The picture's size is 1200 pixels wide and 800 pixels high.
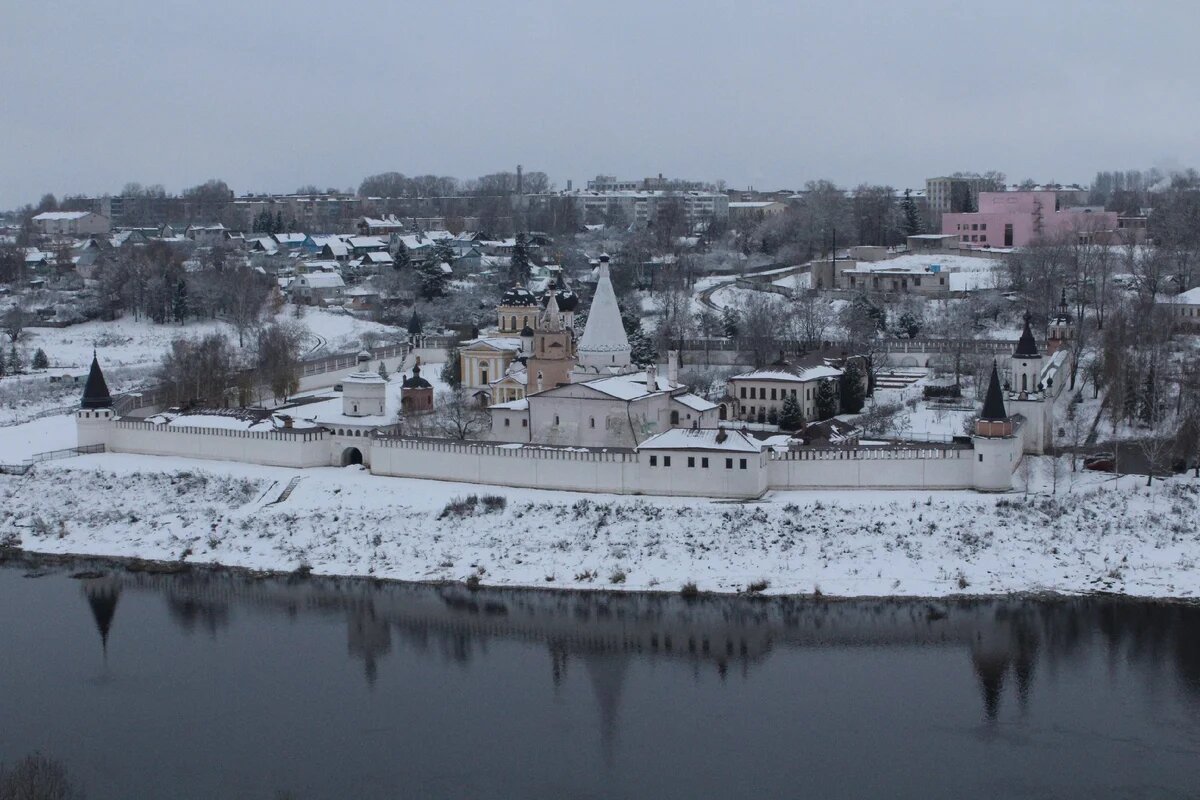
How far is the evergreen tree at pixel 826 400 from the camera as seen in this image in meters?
27.0

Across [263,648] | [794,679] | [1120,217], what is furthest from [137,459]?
[1120,217]

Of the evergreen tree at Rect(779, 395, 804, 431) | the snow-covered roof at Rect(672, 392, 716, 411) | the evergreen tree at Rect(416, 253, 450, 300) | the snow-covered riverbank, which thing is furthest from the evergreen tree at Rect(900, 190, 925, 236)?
the snow-covered riverbank

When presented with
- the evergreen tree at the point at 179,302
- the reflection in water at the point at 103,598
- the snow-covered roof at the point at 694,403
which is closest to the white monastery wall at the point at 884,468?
the snow-covered roof at the point at 694,403

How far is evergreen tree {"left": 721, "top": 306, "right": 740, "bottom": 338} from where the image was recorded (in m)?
34.9

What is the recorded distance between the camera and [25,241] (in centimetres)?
6219

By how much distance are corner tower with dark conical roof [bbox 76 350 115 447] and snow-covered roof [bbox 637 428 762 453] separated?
30.8ft

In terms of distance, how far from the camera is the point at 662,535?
20.3 m

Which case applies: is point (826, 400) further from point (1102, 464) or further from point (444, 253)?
point (444, 253)

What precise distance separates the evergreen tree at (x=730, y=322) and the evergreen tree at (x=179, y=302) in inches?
579

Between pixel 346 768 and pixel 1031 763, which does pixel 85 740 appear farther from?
pixel 1031 763

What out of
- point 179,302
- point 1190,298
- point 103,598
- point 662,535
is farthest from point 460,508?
point 179,302

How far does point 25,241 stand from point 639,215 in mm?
27075

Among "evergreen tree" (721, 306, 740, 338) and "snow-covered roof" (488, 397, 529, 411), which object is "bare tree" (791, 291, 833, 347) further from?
"snow-covered roof" (488, 397, 529, 411)

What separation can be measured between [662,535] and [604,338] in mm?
6083
